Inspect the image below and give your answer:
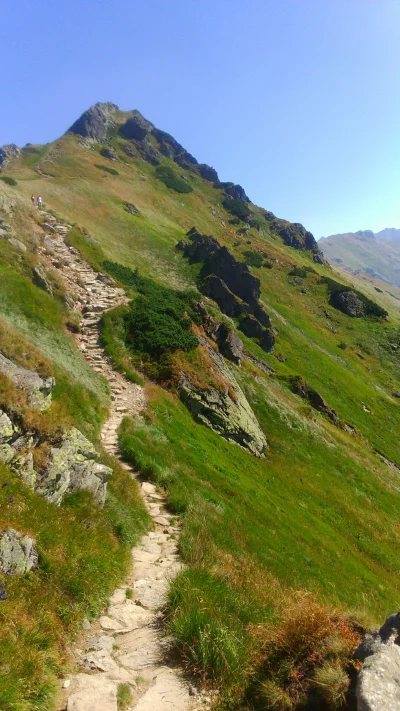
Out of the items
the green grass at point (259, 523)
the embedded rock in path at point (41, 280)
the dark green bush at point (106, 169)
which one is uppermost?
the dark green bush at point (106, 169)

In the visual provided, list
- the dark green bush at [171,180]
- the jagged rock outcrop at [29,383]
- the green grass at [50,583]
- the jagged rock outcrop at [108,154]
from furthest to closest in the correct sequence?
Answer: 1. the dark green bush at [171,180]
2. the jagged rock outcrop at [108,154]
3. the jagged rock outcrop at [29,383]
4. the green grass at [50,583]

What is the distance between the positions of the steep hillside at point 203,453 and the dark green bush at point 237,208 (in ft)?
196

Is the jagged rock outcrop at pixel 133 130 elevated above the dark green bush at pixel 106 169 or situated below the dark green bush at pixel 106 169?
above

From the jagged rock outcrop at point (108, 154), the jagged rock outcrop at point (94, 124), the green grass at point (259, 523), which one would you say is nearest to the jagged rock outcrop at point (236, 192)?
the jagged rock outcrop at point (108, 154)

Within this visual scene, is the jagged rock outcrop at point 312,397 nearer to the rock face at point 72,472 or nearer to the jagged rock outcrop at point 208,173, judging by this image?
the rock face at point 72,472

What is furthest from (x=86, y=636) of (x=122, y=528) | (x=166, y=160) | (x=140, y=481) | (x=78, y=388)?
(x=166, y=160)

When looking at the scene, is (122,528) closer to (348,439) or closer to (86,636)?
(86,636)

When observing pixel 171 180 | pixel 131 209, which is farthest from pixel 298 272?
pixel 171 180

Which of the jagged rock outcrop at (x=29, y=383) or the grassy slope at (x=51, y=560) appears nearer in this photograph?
the grassy slope at (x=51, y=560)

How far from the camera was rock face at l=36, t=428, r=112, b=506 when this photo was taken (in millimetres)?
10562

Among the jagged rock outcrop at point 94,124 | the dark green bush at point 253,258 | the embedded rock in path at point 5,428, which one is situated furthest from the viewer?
the jagged rock outcrop at point 94,124

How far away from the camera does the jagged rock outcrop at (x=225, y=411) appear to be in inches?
1216

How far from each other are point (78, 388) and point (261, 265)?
3607 inches

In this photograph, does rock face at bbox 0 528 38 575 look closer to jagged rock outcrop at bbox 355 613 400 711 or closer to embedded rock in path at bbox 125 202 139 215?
jagged rock outcrop at bbox 355 613 400 711
